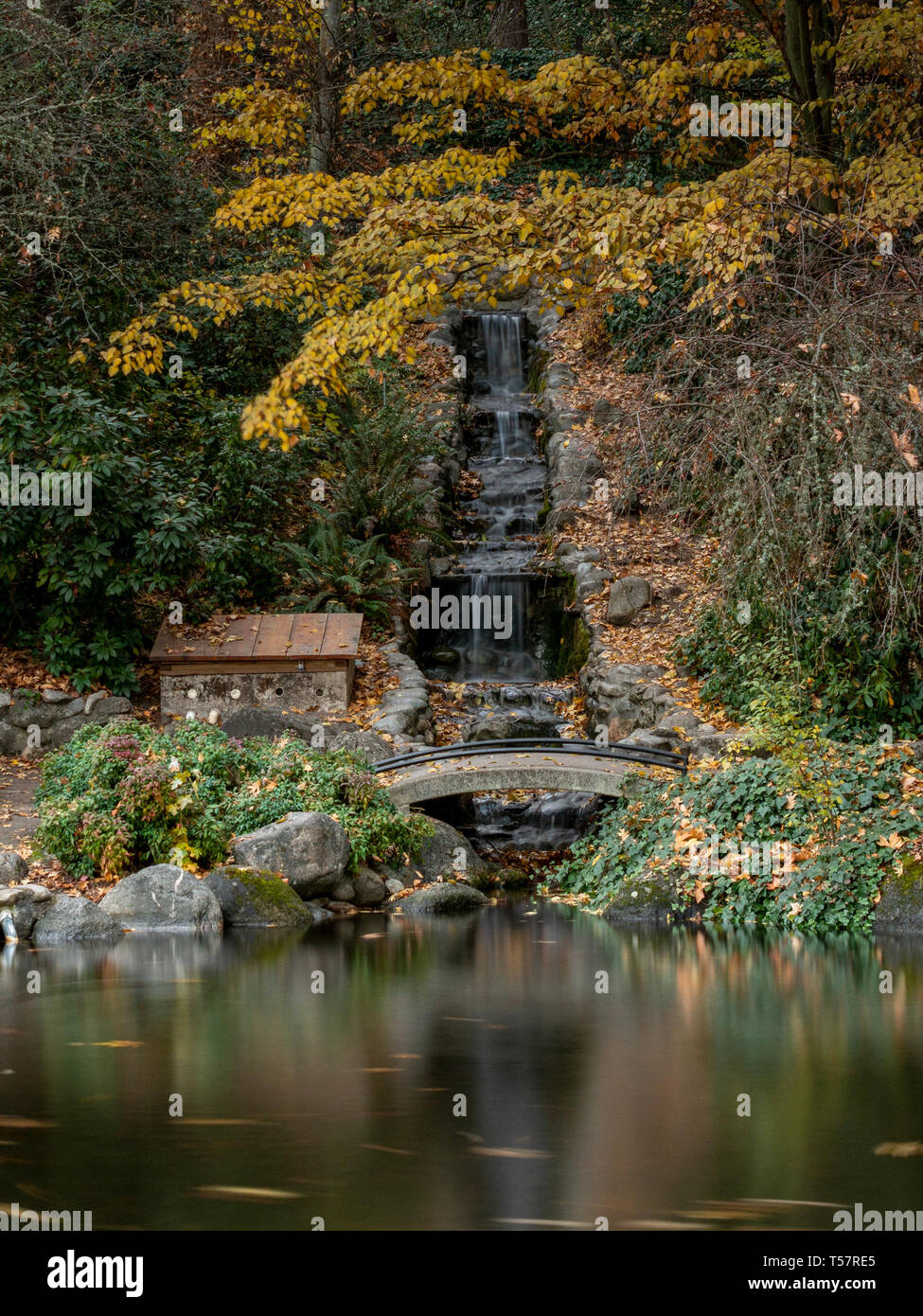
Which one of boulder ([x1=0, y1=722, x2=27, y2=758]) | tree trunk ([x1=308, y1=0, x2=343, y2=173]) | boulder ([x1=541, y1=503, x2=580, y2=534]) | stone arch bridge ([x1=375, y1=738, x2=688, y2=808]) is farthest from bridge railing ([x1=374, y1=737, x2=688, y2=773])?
tree trunk ([x1=308, y1=0, x2=343, y2=173])

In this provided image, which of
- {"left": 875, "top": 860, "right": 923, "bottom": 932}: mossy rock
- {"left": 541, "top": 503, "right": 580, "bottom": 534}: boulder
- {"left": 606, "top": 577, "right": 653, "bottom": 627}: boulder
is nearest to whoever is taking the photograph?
{"left": 875, "top": 860, "right": 923, "bottom": 932}: mossy rock

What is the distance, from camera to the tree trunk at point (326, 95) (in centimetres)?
1877

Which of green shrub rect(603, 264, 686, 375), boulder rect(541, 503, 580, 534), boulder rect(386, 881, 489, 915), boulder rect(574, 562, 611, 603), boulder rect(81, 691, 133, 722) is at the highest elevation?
green shrub rect(603, 264, 686, 375)

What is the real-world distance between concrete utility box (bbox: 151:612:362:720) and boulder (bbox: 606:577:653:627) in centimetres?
312

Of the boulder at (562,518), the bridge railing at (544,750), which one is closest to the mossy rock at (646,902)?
the bridge railing at (544,750)

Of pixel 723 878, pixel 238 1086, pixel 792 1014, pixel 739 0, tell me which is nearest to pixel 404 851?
pixel 723 878

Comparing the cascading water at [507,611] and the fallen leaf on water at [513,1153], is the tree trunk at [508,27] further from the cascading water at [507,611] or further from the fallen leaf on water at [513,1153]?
the fallen leaf on water at [513,1153]

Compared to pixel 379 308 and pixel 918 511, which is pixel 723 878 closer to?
pixel 918 511

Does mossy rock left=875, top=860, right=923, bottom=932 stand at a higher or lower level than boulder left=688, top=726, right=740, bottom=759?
lower

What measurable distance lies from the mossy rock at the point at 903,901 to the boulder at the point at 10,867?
6.26 metres

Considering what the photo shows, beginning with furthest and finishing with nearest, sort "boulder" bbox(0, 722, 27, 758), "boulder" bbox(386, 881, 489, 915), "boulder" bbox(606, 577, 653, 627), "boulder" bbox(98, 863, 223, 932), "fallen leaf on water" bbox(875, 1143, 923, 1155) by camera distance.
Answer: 1. "boulder" bbox(606, 577, 653, 627)
2. "boulder" bbox(0, 722, 27, 758)
3. "boulder" bbox(386, 881, 489, 915)
4. "boulder" bbox(98, 863, 223, 932)
5. "fallen leaf on water" bbox(875, 1143, 923, 1155)

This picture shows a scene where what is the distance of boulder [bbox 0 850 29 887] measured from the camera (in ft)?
32.3

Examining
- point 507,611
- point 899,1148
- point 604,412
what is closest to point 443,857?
point 507,611

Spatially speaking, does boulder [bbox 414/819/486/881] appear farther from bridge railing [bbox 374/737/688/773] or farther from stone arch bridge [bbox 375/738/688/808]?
bridge railing [bbox 374/737/688/773]
